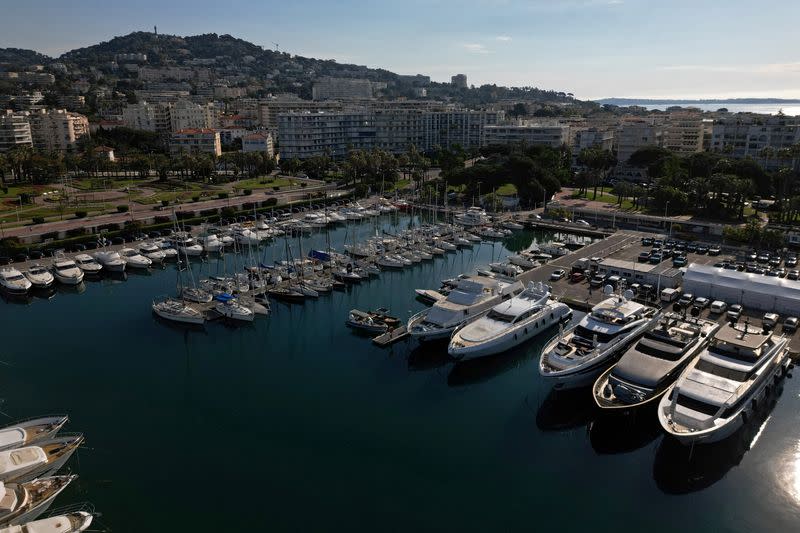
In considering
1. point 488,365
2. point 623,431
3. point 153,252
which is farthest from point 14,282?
point 623,431

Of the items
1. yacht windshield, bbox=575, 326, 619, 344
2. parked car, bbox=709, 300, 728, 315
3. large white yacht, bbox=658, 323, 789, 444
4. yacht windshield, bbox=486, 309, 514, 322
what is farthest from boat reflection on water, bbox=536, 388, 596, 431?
parked car, bbox=709, 300, 728, 315

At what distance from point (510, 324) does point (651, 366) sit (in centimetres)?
1013

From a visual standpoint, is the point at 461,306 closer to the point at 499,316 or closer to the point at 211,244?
the point at 499,316

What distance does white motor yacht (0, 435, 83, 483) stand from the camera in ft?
77.2

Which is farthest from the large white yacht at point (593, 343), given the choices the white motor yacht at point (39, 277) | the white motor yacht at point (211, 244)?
the white motor yacht at point (39, 277)

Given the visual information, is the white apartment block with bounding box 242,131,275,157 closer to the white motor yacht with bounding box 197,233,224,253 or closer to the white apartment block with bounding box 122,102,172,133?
the white apartment block with bounding box 122,102,172,133

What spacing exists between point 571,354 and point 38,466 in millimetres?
28473

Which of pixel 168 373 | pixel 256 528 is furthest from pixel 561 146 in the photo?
pixel 256 528

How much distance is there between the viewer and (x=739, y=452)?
2750cm

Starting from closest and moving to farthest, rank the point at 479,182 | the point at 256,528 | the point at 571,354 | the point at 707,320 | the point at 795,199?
1. the point at 256,528
2. the point at 571,354
3. the point at 707,320
4. the point at 795,199
5. the point at 479,182

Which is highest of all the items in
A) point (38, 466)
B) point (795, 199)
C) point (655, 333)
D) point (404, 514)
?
point (795, 199)

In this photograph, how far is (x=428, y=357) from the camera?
3838 cm

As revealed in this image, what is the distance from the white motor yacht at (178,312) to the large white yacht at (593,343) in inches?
1069

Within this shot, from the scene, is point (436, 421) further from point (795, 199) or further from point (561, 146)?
point (561, 146)
